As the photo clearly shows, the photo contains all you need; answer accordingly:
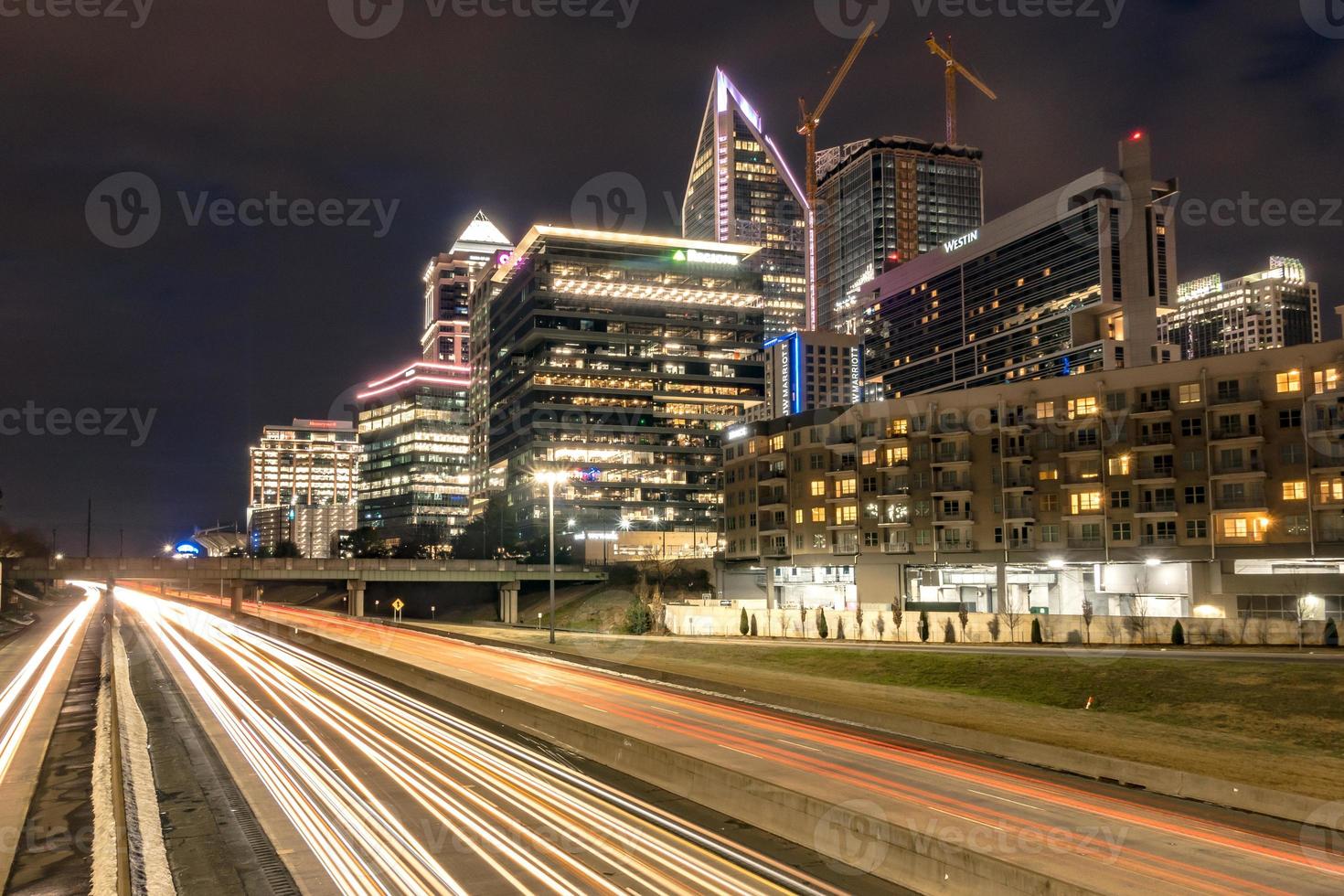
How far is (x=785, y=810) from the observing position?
19547mm

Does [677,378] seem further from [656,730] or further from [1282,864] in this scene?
[1282,864]

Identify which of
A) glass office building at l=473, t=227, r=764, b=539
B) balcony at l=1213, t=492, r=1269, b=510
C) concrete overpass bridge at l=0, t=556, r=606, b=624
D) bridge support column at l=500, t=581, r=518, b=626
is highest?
glass office building at l=473, t=227, r=764, b=539

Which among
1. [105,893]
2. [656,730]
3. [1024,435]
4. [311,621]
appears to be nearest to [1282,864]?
[656,730]

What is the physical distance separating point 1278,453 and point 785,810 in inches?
2715

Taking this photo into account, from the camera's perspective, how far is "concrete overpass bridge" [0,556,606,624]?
98938 mm

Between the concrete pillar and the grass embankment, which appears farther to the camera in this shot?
the concrete pillar

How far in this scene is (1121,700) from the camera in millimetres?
36562

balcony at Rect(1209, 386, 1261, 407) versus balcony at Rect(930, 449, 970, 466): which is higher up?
balcony at Rect(1209, 386, 1261, 407)

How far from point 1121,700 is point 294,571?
88616 millimetres

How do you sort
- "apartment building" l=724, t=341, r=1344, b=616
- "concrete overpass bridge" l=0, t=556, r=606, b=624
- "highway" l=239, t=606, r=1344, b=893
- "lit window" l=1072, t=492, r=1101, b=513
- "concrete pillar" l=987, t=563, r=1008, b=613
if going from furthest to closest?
1. "concrete overpass bridge" l=0, t=556, r=606, b=624
2. "concrete pillar" l=987, t=563, r=1008, b=613
3. "lit window" l=1072, t=492, r=1101, b=513
4. "apartment building" l=724, t=341, r=1344, b=616
5. "highway" l=239, t=606, r=1344, b=893

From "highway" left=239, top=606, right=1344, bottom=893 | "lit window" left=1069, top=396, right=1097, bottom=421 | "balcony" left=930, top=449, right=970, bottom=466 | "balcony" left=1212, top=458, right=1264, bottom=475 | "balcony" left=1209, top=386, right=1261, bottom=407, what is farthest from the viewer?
"balcony" left=930, top=449, right=970, bottom=466

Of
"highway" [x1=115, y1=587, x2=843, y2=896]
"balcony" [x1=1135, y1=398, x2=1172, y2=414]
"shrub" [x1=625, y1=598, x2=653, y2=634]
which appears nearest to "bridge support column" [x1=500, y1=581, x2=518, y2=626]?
"shrub" [x1=625, y1=598, x2=653, y2=634]

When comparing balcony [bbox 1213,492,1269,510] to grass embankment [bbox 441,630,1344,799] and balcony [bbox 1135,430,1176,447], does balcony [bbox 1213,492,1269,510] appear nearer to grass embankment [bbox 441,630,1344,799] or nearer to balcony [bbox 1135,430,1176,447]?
balcony [bbox 1135,430,1176,447]

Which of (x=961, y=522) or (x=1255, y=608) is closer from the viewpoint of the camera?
(x=1255, y=608)
